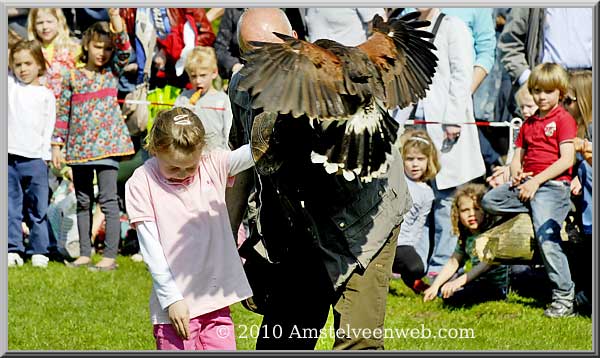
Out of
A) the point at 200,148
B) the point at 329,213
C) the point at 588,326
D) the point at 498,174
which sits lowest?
the point at 588,326

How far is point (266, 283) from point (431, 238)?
359 centimetres

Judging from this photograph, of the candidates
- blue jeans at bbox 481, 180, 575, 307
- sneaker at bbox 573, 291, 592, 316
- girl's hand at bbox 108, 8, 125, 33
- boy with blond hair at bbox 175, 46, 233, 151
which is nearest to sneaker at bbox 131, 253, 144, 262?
boy with blond hair at bbox 175, 46, 233, 151

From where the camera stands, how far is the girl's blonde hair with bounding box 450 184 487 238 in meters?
7.00

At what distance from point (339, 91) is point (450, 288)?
136 inches

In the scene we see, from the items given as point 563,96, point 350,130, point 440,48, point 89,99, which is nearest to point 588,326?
point 563,96

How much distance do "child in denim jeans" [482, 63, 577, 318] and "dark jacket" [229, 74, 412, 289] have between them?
266cm

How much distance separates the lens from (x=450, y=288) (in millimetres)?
6684

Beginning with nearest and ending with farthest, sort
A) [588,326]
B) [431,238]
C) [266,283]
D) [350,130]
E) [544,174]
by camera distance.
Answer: [350,130], [266,283], [588,326], [544,174], [431,238]

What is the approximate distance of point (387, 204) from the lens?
4.02 meters

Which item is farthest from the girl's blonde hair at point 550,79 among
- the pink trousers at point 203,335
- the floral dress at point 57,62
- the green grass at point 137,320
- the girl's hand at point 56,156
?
the girl's hand at point 56,156

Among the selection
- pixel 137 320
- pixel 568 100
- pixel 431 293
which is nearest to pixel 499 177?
pixel 568 100

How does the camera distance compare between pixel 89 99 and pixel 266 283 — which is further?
pixel 89 99

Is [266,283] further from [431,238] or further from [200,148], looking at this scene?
[431,238]

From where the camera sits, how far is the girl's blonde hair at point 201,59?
7914 millimetres
